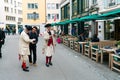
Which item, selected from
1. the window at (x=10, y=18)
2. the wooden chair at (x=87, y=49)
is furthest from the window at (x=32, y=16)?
the wooden chair at (x=87, y=49)

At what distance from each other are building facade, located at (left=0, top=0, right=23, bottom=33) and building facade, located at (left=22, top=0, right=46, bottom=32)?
478cm

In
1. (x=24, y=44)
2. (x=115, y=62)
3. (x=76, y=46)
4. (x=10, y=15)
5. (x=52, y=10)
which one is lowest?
(x=76, y=46)

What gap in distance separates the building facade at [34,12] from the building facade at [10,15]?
15.7 feet

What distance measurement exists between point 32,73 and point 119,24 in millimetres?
12545

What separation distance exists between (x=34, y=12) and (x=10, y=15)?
13978 mm

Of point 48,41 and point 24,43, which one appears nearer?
point 24,43

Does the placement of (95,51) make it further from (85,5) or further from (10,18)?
(10,18)

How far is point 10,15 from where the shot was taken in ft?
285

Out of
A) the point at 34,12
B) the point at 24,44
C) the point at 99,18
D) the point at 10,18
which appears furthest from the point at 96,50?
the point at 10,18

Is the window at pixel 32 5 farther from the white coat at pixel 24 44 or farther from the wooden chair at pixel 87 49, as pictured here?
Result: the white coat at pixel 24 44

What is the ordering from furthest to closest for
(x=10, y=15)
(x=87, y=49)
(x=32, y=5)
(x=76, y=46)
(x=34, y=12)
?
1. (x=10, y=15)
2. (x=32, y=5)
3. (x=34, y=12)
4. (x=76, y=46)
5. (x=87, y=49)

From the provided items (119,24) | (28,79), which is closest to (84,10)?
(119,24)

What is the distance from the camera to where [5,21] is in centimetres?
8044

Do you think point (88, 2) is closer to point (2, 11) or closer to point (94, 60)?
point (94, 60)
